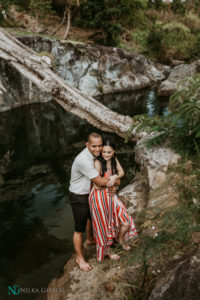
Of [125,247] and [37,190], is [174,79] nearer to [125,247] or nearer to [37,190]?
[37,190]

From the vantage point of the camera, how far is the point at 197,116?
11.4 feet

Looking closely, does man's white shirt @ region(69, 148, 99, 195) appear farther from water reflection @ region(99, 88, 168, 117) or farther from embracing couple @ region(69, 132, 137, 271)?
water reflection @ region(99, 88, 168, 117)

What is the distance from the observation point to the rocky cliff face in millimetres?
12297

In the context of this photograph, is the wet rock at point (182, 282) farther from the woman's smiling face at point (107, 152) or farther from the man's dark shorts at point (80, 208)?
the woman's smiling face at point (107, 152)

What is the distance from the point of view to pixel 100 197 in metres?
2.75

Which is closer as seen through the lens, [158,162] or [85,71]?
[158,162]

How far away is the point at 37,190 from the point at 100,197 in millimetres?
2939

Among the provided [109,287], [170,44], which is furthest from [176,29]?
[109,287]

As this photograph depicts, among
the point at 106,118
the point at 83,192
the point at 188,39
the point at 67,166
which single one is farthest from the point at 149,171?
the point at 188,39

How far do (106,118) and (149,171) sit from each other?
251 centimetres

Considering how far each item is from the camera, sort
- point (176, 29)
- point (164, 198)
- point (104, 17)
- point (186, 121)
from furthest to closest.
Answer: point (176, 29), point (104, 17), point (186, 121), point (164, 198)

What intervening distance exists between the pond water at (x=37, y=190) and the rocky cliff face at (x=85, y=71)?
195 cm

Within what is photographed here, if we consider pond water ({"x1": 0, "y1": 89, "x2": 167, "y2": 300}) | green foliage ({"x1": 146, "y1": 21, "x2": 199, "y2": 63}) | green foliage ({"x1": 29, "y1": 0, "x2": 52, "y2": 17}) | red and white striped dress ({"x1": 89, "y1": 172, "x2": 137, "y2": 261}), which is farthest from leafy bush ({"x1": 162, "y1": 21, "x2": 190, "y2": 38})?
red and white striped dress ({"x1": 89, "y1": 172, "x2": 137, "y2": 261})

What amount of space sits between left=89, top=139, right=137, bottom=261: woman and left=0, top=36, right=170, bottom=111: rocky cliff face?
1040 centimetres
